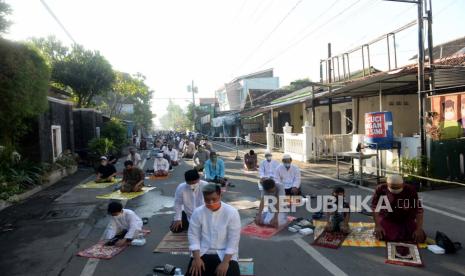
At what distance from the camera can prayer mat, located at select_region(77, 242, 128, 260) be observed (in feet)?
19.4

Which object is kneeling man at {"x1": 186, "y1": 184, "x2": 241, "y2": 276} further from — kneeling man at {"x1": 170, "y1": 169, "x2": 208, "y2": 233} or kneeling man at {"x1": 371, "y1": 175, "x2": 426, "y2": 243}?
kneeling man at {"x1": 371, "y1": 175, "x2": 426, "y2": 243}

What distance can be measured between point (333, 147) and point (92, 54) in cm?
1904

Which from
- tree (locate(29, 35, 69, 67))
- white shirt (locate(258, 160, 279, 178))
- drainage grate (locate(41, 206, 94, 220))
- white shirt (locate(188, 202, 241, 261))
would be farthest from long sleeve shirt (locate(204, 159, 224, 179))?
tree (locate(29, 35, 69, 67))

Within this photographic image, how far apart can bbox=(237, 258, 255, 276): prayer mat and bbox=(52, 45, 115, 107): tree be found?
24.5 metres

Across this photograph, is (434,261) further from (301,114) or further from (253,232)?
(301,114)

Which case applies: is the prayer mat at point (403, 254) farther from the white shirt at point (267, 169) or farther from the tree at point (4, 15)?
the tree at point (4, 15)

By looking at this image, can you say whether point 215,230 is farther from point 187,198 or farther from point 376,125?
point 376,125

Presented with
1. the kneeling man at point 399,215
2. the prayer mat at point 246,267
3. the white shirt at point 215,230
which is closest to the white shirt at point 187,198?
the prayer mat at point 246,267

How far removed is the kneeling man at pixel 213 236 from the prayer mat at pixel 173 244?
1.82 meters

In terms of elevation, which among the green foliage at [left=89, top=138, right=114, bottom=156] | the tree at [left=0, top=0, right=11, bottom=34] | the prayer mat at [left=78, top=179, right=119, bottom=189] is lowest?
the prayer mat at [left=78, top=179, right=119, bottom=189]

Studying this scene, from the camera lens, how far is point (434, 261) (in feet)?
17.0

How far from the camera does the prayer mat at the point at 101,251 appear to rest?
5911 millimetres

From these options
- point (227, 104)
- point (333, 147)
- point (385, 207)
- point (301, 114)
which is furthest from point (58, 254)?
point (227, 104)

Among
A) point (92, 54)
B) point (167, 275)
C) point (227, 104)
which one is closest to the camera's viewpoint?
point (167, 275)
